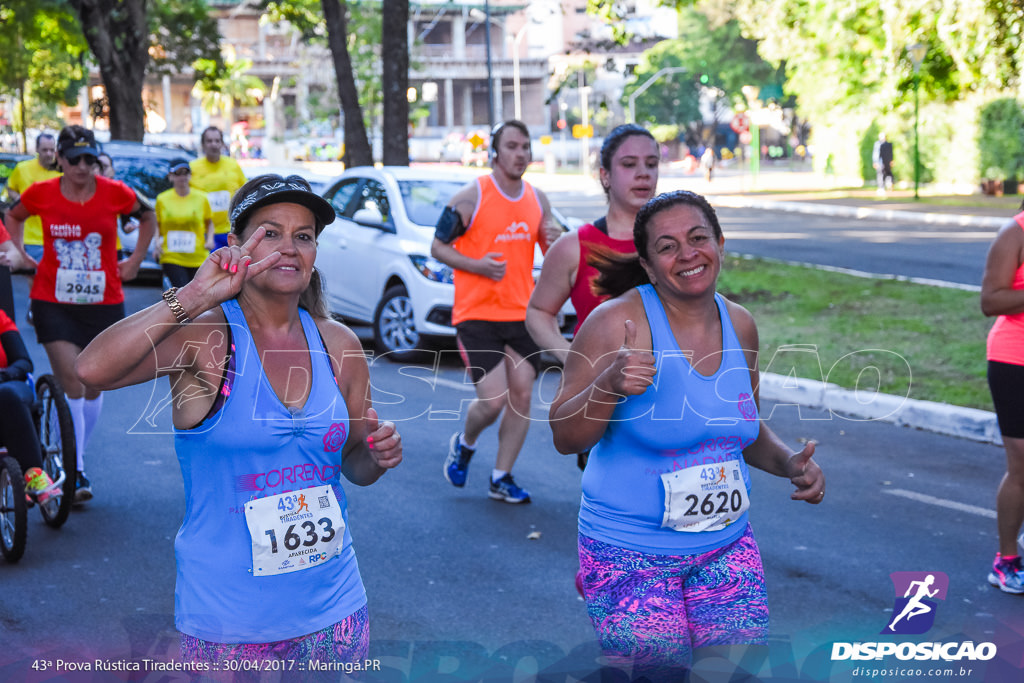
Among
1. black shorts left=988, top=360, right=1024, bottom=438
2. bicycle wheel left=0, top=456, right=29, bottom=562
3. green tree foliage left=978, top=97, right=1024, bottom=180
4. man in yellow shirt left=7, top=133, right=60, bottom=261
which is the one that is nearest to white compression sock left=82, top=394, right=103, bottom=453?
bicycle wheel left=0, top=456, right=29, bottom=562

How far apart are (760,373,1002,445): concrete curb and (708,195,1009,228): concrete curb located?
13.7 metres

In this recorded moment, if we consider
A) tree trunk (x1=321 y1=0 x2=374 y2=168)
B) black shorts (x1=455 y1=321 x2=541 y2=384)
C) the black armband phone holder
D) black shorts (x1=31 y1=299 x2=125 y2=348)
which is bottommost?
black shorts (x1=455 y1=321 x2=541 y2=384)

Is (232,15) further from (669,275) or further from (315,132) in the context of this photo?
(669,275)

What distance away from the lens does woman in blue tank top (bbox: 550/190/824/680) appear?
331cm

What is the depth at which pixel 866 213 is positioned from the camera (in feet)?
104

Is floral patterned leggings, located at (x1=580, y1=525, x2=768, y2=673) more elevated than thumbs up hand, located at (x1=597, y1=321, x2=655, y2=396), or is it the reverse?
thumbs up hand, located at (x1=597, y1=321, x2=655, y2=396)

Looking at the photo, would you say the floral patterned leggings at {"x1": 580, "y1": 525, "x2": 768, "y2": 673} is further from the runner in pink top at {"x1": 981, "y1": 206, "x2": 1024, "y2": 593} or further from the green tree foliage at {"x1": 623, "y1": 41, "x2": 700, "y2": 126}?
the green tree foliage at {"x1": 623, "y1": 41, "x2": 700, "y2": 126}

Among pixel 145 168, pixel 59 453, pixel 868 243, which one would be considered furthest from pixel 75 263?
pixel 868 243

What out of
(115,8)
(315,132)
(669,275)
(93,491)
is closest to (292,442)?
(669,275)

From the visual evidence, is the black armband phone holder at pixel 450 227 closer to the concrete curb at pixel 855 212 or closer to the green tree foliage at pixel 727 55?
the concrete curb at pixel 855 212

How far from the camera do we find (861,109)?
44531 mm

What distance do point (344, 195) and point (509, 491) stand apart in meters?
7.09

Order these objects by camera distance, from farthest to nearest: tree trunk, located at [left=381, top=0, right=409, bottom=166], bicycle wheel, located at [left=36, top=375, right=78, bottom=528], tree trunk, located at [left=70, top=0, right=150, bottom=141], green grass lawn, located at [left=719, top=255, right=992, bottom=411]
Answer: tree trunk, located at [left=70, top=0, right=150, bottom=141] < tree trunk, located at [left=381, top=0, right=409, bottom=166] < green grass lawn, located at [left=719, top=255, right=992, bottom=411] < bicycle wheel, located at [left=36, top=375, right=78, bottom=528]

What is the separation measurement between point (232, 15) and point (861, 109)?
62561 mm
